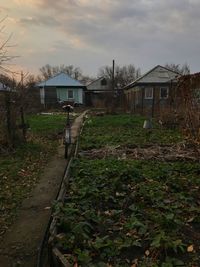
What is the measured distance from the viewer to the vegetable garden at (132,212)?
4.11 m

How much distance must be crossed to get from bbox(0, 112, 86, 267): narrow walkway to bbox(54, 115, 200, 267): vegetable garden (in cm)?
46

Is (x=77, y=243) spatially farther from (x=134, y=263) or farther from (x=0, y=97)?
(x=0, y=97)

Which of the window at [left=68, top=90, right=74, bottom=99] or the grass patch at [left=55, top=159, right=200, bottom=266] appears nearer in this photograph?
the grass patch at [left=55, top=159, right=200, bottom=266]

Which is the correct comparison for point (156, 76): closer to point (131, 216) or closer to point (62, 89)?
point (62, 89)

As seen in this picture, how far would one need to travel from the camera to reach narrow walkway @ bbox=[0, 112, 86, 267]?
184 inches

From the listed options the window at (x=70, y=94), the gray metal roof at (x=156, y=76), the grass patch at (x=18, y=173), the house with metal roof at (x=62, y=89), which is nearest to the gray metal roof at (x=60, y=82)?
the house with metal roof at (x=62, y=89)

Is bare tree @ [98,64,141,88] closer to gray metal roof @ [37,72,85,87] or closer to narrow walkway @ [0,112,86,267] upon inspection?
gray metal roof @ [37,72,85,87]

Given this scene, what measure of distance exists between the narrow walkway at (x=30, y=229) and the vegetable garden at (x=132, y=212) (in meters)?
0.46

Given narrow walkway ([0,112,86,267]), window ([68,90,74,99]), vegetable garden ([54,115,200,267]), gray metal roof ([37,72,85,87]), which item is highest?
gray metal roof ([37,72,85,87])

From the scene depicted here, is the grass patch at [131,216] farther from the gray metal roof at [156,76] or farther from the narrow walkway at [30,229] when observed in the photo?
the gray metal roof at [156,76]

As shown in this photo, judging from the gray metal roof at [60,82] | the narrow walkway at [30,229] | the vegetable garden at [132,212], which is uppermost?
the gray metal roof at [60,82]

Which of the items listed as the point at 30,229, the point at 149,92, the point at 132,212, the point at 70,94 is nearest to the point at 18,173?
the point at 30,229

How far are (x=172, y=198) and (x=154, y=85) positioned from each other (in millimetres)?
Answer: 38206

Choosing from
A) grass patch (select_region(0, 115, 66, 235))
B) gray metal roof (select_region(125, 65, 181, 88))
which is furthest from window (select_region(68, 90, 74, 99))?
grass patch (select_region(0, 115, 66, 235))
